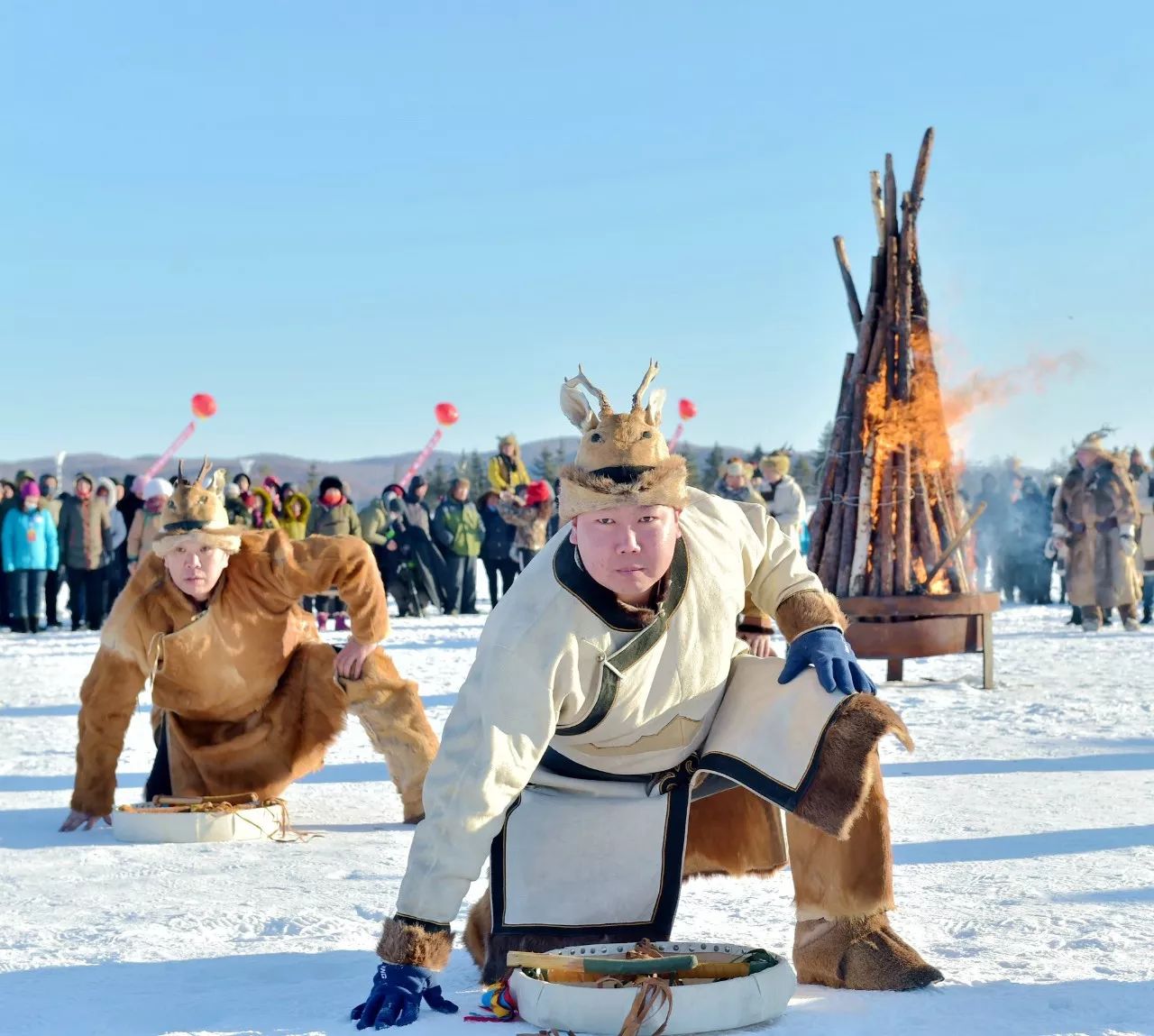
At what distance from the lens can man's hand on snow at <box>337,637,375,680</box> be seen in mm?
5207

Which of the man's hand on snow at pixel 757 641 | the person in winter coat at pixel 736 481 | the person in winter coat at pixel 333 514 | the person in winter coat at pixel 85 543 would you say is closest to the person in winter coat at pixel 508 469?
the person in winter coat at pixel 333 514

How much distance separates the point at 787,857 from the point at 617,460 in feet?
3.53

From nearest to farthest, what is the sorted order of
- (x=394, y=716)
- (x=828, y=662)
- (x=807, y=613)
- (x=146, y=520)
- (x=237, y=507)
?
1. (x=828, y=662)
2. (x=807, y=613)
3. (x=394, y=716)
4. (x=146, y=520)
5. (x=237, y=507)

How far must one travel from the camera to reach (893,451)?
8.95 metres

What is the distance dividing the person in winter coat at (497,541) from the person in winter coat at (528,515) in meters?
0.09

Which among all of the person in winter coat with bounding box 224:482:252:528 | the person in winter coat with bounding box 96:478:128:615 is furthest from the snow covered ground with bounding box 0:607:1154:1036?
the person in winter coat with bounding box 96:478:128:615

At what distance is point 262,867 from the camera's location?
15.1 feet

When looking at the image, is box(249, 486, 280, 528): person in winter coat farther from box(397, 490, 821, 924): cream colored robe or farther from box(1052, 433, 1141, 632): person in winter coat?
box(397, 490, 821, 924): cream colored robe

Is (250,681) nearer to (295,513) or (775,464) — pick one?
(775,464)

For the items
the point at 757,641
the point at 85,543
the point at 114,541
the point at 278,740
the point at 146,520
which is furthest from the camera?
the point at 114,541

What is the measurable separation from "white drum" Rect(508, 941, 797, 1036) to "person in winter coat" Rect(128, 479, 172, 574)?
8036mm

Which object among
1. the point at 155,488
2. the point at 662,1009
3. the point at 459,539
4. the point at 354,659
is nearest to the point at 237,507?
the point at 155,488

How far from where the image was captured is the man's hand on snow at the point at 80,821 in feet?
17.5

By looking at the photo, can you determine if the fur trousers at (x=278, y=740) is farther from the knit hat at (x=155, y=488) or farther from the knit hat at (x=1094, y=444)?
the knit hat at (x=1094, y=444)
